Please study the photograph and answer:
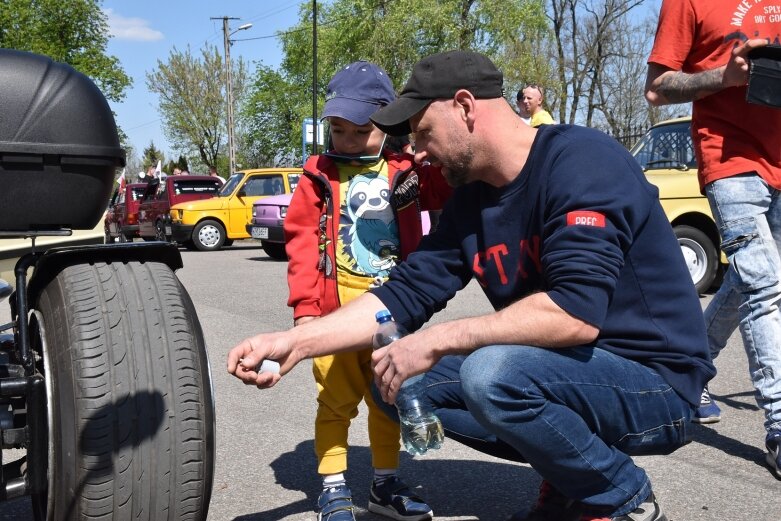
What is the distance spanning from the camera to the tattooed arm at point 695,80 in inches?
133

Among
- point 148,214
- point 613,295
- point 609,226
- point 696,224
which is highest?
point 609,226

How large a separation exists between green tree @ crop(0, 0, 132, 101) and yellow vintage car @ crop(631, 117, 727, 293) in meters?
33.1

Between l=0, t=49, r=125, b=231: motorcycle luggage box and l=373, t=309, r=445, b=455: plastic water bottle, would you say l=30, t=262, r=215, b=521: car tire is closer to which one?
l=0, t=49, r=125, b=231: motorcycle luggage box

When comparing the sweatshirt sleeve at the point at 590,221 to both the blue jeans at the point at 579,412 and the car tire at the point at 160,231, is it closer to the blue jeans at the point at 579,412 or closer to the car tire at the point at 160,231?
the blue jeans at the point at 579,412

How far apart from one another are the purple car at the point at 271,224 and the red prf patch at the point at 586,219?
12077 mm

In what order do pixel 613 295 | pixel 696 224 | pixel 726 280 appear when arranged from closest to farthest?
pixel 613 295, pixel 726 280, pixel 696 224

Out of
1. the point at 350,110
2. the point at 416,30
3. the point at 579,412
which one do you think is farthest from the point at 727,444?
the point at 416,30

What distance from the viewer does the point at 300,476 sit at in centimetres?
356

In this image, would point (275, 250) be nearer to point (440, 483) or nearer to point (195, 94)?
point (440, 483)

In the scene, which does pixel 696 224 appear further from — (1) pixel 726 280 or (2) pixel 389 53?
(2) pixel 389 53

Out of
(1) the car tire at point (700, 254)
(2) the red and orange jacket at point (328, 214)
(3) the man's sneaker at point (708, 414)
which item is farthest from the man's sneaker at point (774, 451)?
(1) the car tire at point (700, 254)

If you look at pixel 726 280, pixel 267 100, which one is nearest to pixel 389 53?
pixel 267 100

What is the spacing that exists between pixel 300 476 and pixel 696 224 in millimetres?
6459

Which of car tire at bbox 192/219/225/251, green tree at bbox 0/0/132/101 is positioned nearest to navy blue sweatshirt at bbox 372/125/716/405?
car tire at bbox 192/219/225/251
